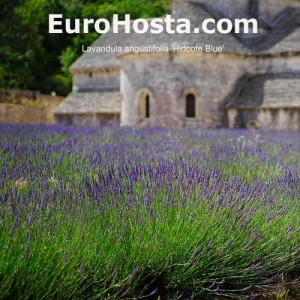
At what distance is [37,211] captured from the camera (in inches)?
133

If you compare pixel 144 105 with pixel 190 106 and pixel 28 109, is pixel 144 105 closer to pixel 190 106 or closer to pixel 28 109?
pixel 190 106

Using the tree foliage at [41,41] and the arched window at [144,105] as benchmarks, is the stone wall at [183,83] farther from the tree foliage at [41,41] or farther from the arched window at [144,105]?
the tree foliage at [41,41]

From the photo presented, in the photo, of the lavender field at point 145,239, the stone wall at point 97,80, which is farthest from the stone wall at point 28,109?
the lavender field at point 145,239

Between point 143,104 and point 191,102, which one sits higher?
point 191,102

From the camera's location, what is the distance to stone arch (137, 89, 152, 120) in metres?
29.0

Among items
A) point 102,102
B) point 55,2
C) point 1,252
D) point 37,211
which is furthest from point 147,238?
point 55,2

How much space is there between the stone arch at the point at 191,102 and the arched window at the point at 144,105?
6.66 ft

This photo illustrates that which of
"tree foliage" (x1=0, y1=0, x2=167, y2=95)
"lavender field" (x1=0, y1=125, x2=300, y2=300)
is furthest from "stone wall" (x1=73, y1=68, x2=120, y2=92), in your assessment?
"lavender field" (x1=0, y1=125, x2=300, y2=300)

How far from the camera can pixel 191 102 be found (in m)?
28.6

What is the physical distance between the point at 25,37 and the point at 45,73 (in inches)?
137

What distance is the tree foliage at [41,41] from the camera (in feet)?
151

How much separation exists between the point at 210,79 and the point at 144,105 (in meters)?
3.69

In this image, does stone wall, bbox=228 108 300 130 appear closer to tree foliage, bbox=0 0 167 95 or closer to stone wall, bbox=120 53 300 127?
stone wall, bbox=120 53 300 127

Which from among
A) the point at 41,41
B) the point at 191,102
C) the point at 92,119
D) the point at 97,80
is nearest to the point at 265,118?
the point at 191,102
